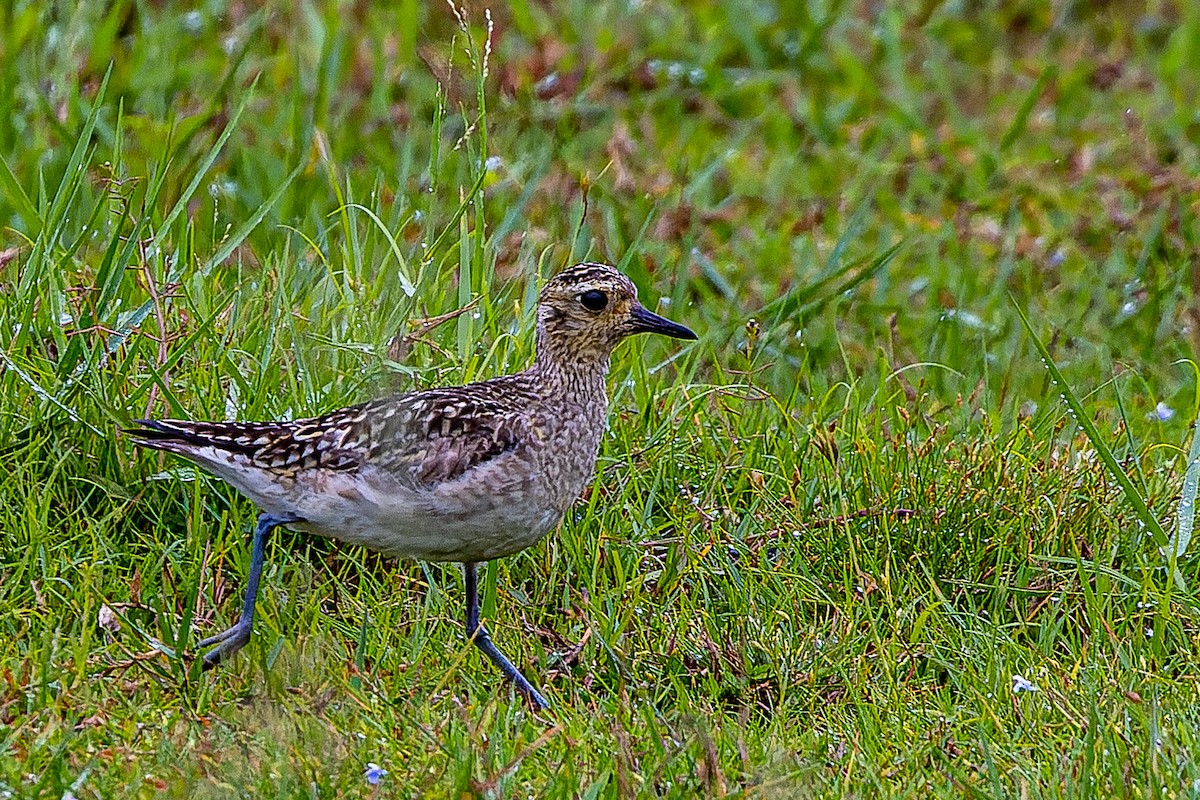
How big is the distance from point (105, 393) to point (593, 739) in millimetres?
2087

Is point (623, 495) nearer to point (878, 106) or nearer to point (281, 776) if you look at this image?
point (281, 776)

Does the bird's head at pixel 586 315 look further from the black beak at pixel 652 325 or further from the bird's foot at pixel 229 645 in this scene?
the bird's foot at pixel 229 645

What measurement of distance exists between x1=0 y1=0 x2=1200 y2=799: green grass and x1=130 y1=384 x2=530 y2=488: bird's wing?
1.53 feet

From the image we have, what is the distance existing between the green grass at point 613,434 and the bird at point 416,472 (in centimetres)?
26

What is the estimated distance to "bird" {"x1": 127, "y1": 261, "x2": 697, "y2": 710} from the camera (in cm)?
532

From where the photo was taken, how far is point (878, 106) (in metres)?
10.5

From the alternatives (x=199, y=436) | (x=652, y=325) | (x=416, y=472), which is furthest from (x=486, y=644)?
(x=652, y=325)

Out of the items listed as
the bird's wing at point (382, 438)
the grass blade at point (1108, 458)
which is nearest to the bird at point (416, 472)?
the bird's wing at point (382, 438)

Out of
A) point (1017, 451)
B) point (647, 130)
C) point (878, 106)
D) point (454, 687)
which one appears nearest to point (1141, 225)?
point (878, 106)

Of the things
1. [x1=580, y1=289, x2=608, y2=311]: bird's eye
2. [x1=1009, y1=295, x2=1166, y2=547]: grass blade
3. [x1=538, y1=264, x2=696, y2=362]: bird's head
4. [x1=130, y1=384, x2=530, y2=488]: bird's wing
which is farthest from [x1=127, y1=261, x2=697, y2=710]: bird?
[x1=1009, y1=295, x2=1166, y2=547]: grass blade

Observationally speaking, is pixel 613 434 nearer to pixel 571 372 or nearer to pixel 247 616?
pixel 571 372

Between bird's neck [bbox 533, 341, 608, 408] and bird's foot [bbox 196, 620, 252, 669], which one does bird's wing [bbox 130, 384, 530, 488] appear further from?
bird's foot [bbox 196, 620, 252, 669]

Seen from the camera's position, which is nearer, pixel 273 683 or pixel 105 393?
pixel 273 683

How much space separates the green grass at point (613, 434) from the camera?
500cm
